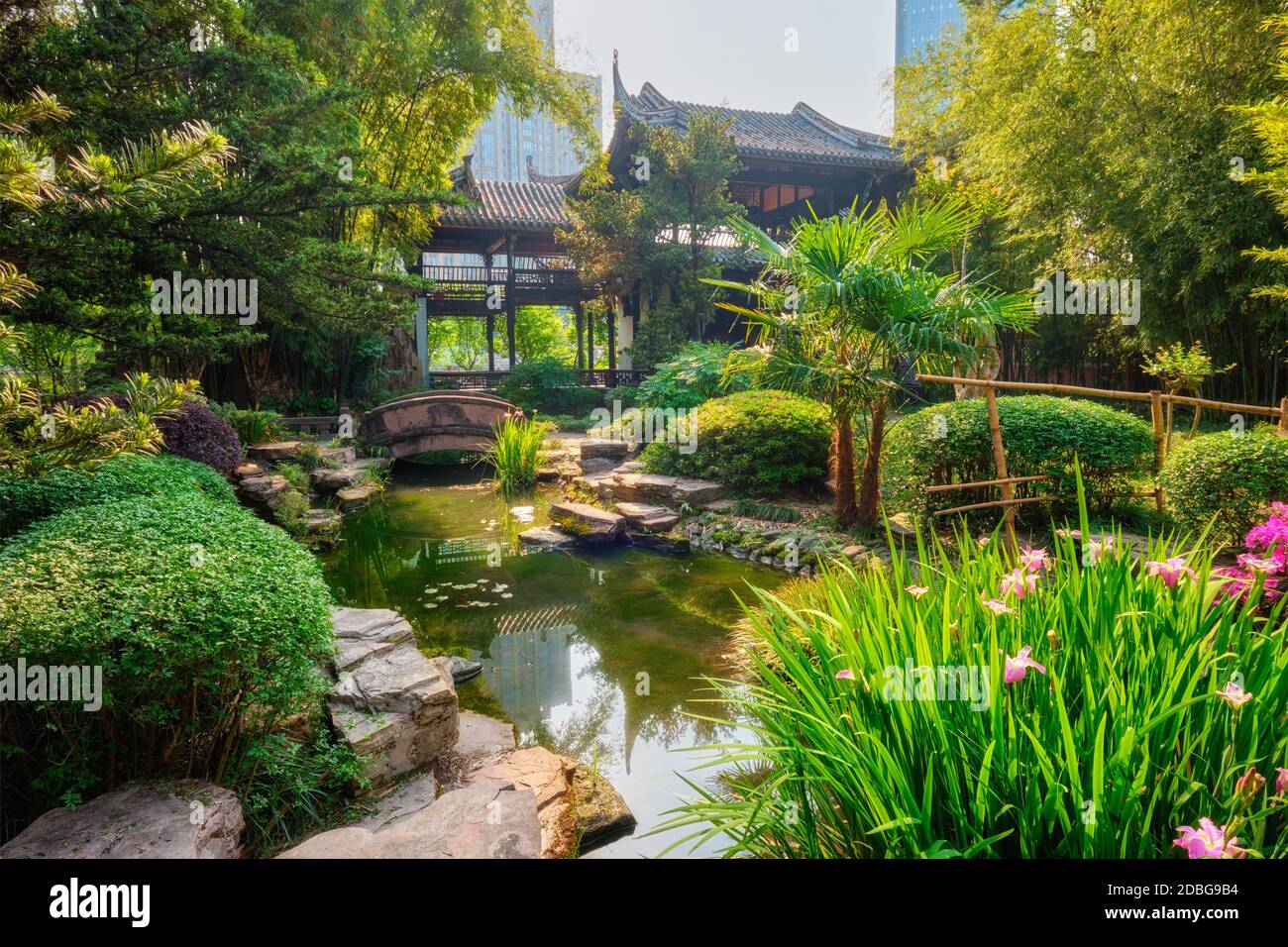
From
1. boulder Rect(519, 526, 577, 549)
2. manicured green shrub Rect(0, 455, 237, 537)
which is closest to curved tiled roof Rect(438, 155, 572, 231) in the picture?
boulder Rect(519, 526, 577, 549)

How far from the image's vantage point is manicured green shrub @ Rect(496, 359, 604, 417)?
15922mm

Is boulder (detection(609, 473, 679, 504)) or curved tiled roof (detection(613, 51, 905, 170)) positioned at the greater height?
curved tiled roof (detection(613, 51, 905, 170))

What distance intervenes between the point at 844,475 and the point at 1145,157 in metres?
5.34

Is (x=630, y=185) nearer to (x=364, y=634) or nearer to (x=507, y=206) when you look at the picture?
(x=507, y=206)

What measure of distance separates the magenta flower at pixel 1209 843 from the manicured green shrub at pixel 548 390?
14783 mm

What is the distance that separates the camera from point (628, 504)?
8.43m

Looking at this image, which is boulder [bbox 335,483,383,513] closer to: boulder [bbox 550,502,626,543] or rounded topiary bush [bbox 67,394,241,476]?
rounded topiary bush [bbox 67,394,241,476]

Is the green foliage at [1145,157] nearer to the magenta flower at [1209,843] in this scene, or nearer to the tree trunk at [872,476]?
the tree trunk at [872,476]

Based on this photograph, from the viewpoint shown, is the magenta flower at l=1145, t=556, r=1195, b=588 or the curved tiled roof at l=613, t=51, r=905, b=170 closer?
the magenta flower at l=1145, t=556, r=1195, b=588

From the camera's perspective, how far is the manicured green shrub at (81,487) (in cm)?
365

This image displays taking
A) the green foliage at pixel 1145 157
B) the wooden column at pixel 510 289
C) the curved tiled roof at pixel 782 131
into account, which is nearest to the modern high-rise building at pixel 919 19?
the curved tiled roof at pixel 782 131

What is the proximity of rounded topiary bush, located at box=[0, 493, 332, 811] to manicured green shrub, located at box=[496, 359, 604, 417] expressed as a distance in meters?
13.1

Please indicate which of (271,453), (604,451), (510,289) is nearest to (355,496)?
(271,453)

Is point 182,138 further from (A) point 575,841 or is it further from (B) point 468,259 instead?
(B) point 468,259
